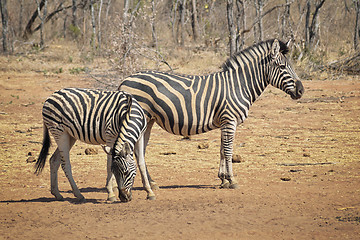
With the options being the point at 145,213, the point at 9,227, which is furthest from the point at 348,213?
the point at 9,227

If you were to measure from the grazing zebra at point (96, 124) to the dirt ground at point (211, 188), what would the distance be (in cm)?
41

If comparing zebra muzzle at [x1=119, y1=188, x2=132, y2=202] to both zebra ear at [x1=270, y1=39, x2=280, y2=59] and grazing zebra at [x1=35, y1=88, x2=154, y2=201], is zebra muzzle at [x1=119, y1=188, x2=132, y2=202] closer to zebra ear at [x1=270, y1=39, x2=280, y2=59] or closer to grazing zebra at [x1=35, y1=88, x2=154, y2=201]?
grazing zebra at [x1=35, y1=88, x2=154, y2=201]

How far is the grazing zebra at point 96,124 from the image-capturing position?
5.70m

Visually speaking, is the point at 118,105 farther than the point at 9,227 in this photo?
Yes

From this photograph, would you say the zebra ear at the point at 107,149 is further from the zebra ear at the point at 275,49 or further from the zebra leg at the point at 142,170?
the zebra ear at the point at 275,49

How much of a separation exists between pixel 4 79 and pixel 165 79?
13141mm

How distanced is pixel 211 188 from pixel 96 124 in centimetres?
193

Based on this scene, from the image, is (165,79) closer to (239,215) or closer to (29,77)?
(239,215)

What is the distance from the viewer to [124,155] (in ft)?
18.1

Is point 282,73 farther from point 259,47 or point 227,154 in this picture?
point 227,154

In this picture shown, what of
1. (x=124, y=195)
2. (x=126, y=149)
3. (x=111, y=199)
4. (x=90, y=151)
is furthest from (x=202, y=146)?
(x=126, y=149)

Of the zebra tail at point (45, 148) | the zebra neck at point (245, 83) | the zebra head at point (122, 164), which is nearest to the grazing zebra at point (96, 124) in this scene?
the zebra head at point (122, 164)

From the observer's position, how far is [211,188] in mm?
6699

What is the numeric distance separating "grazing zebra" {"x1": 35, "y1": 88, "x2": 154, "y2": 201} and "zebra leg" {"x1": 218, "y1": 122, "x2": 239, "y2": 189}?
48.7 inches
